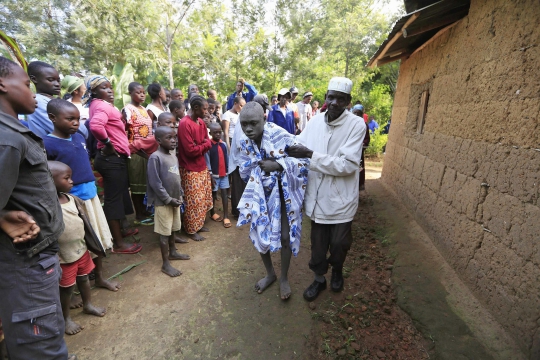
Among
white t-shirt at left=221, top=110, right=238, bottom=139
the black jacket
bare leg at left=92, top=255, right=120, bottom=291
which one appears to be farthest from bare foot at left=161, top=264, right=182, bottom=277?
white t-shirt at left=221, top=110, right=238, bottom=139

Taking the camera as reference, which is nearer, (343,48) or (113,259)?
(113,259)

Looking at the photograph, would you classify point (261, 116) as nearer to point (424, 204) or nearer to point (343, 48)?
point (424, 204)

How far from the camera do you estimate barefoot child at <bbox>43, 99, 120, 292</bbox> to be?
7.30 ft

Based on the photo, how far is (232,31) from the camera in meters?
15.1

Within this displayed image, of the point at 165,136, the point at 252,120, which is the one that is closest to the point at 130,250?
the point at 165,136

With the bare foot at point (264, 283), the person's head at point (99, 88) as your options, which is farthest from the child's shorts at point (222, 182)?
the bare foot at point (264, 283)

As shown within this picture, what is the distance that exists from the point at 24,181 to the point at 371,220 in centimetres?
453

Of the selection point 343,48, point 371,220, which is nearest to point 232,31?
point 343,48

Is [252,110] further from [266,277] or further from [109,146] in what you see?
[109,146]

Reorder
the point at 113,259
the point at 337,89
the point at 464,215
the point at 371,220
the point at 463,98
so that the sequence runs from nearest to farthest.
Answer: the point at 337,89 → the point at 464,215 → the point at 463,98 → the point at 113,259 → the point at 371,220

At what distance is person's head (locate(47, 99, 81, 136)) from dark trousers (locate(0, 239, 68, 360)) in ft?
4.06

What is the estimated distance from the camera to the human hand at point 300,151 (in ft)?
7.63

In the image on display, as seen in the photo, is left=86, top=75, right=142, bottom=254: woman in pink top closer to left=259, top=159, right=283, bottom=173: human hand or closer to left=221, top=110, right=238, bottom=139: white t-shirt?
left=259, top=159, right=283, bottom=173: human hand

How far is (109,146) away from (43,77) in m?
0.85
